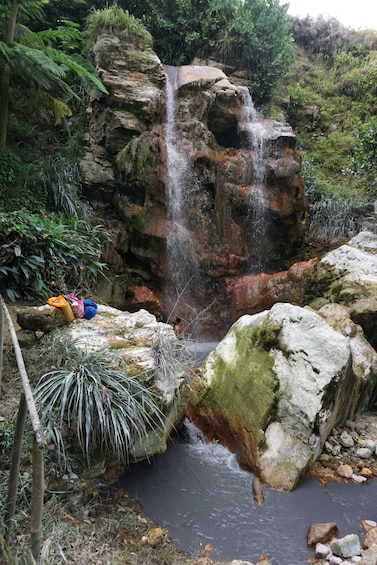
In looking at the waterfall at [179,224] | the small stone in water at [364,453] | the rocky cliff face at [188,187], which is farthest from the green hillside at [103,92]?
the small stone in water at [364,453]

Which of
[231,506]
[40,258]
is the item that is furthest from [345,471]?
[40,258]

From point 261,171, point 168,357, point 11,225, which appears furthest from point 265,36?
point 168,357

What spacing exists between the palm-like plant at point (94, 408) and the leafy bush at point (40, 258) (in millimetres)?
1536

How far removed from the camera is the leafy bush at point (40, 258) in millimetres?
4293

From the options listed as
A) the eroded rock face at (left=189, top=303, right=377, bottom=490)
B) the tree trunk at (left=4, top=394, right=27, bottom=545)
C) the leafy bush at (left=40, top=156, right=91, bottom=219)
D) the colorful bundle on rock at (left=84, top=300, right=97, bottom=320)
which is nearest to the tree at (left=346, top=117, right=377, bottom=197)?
the eroded rock face at (left=189, top=303, right=377, bottom=490)

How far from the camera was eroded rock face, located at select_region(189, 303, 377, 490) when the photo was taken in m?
3.65

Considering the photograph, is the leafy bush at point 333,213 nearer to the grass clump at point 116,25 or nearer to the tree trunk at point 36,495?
the grass clump at point 116,25

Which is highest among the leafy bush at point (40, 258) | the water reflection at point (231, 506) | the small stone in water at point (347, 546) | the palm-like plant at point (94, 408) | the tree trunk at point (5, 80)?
the tree trunk at point (5, 80)

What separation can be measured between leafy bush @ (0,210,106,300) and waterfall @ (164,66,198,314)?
2.38m

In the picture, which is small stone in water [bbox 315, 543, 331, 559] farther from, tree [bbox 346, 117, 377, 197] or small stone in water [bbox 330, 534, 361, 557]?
tree [bbox 346, 117, 377, 197]

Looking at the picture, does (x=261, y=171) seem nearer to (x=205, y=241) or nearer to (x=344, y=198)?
(x=205, y=241)

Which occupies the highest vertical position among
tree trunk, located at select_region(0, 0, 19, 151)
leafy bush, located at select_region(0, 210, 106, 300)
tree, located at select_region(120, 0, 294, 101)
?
tree, located at select_region(120, 0, 294, 101)

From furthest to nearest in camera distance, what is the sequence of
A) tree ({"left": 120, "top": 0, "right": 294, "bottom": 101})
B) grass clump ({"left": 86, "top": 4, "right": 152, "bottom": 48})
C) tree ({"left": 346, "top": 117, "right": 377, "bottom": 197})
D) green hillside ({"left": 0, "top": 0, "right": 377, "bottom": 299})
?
tree ({"left": 120, "top": 0, "right": 294, "bottom": 101}), grass clump ({"left": 86, "top": 4, "right": 152, "bottom": 48}), tree ({"left": 346, "top": 117, "right": 377, "bottom": 197}), green hillside ({"left": 0, "top": 0, "right": 377, "bottom": 299})

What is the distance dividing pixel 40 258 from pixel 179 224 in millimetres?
3678
